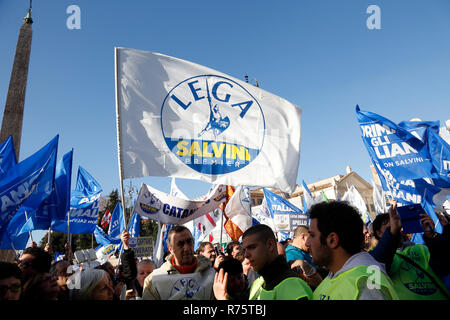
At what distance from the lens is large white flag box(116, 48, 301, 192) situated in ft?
14.5

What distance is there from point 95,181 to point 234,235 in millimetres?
6366

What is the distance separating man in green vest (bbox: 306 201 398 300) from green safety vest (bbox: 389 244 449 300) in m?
1.10

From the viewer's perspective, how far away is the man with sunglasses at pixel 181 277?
9.76 ft

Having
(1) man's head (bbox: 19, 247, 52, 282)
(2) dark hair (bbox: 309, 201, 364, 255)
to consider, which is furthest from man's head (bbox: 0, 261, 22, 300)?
(2) dark hair (bbox: 309, 201, 364, 255)

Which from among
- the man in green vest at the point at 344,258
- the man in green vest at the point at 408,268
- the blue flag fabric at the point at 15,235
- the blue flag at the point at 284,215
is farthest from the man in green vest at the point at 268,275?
the blue flag at the point at 284,215

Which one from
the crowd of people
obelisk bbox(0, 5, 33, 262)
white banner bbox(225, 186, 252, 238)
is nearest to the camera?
the crowd of people

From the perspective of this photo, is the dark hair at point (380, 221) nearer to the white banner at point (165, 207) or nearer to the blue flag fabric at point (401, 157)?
the white banner at point (165, 207)

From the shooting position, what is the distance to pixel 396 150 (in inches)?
277

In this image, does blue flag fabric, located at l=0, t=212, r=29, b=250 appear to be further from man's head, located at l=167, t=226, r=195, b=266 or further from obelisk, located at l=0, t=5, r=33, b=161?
obelisk, located at l=0, t=5, r=33, b=161

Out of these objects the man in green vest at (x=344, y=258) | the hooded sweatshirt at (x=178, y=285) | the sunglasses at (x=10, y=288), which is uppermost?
the man in green vest at (x=344, y=258)

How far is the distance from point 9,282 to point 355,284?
237 centimetres

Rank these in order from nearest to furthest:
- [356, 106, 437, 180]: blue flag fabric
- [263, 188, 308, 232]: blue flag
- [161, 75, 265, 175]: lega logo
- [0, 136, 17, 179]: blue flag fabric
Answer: [161, 75, 265, 175]: lega logo → [0, 136, 17, 179]: blue flag fabric → [356, 106, 437, 180]: blue flag fabric → [263, 188, 308, 232]: blue flag

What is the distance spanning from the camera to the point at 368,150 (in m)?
7.12

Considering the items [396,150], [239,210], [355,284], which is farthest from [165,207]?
[396,150]
